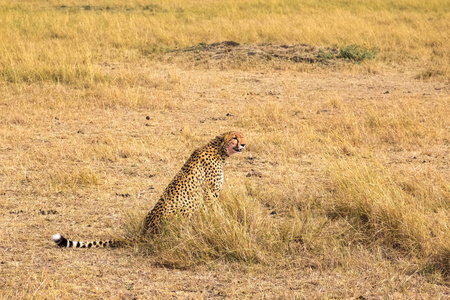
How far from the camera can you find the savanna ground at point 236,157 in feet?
12.5

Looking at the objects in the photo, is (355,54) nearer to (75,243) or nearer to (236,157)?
(236,157)

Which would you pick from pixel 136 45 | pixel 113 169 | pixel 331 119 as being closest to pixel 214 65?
pixel 136 45

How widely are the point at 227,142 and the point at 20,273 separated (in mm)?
1685

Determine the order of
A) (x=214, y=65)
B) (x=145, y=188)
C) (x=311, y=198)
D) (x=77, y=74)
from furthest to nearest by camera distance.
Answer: (x=214, y=65)
(x=77, y=74)
(x=145, y=188)
(x=311, y=198)

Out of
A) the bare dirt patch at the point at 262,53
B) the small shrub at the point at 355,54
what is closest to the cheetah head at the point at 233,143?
the bare dirt patch at the point at 262,53

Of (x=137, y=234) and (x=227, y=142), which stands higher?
(x=227, y=142)

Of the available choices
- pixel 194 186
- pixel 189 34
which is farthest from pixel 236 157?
pixel 189 34

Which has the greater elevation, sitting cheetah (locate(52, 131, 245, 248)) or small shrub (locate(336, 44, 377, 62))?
sitting cheetah (locate(52, 131, 245, 248))

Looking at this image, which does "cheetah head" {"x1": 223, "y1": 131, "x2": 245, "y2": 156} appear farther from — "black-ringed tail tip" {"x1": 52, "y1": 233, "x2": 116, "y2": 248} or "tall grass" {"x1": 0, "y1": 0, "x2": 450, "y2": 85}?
"tall grass" {"x1": 0, "y1": 0, "x2": 450, "y2": 85}

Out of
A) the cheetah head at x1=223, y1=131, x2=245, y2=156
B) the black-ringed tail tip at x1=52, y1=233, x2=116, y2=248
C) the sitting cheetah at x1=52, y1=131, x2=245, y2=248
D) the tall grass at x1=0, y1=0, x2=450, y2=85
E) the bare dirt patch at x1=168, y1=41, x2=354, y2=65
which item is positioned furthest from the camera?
the bare dirt patch at x1=168, y1=41, x2=354, y2=65

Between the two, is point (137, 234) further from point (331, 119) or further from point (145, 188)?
point (331, 119)

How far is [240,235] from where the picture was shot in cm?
398

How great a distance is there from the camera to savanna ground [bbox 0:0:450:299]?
12.5 feet

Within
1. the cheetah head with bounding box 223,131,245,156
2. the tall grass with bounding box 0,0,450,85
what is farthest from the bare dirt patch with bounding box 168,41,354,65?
the cheetah head with bounding box 223,131,245,156
